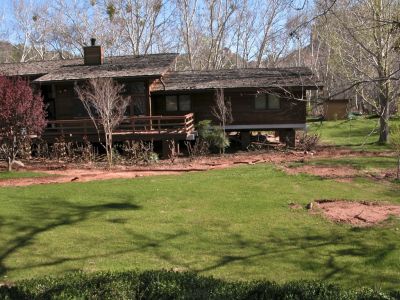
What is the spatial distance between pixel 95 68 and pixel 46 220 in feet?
54.7

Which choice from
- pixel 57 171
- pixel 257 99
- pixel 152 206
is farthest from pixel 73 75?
pixel 152 206

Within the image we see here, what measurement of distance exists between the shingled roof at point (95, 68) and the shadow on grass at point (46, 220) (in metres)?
12.2

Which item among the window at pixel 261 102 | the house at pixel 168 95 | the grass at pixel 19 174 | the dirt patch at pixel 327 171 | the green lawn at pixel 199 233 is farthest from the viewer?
the window at pixel 261 102

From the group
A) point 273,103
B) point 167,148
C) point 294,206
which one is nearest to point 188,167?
point 167,148

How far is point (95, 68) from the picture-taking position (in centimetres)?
2622

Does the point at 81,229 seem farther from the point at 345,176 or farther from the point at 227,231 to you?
the point at 345,176

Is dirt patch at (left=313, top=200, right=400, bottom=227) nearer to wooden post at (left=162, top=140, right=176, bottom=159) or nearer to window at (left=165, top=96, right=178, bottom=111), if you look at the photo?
wooden post at (left=162, top=140, right=176, bottom=159)

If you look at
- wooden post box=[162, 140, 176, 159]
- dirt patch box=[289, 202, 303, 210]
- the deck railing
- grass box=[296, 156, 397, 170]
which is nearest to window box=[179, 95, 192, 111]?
the deck railing

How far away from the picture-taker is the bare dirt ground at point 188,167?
16672 millimetres

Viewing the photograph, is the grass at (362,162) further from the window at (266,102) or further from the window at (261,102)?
the window at (261,102)

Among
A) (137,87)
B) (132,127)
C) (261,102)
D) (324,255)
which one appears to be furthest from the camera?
(261,102)

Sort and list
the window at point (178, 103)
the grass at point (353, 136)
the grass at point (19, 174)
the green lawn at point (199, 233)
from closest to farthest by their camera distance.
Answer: the green lawn at point (199, 233)
the grass at point (19, 174)
the grass at point (353, 136)
the window at point (178, 103)

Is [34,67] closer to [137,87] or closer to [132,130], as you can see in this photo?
[137,87]


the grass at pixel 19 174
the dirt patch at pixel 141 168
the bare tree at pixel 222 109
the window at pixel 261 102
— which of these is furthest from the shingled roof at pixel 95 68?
the grass at pixel 19 174
